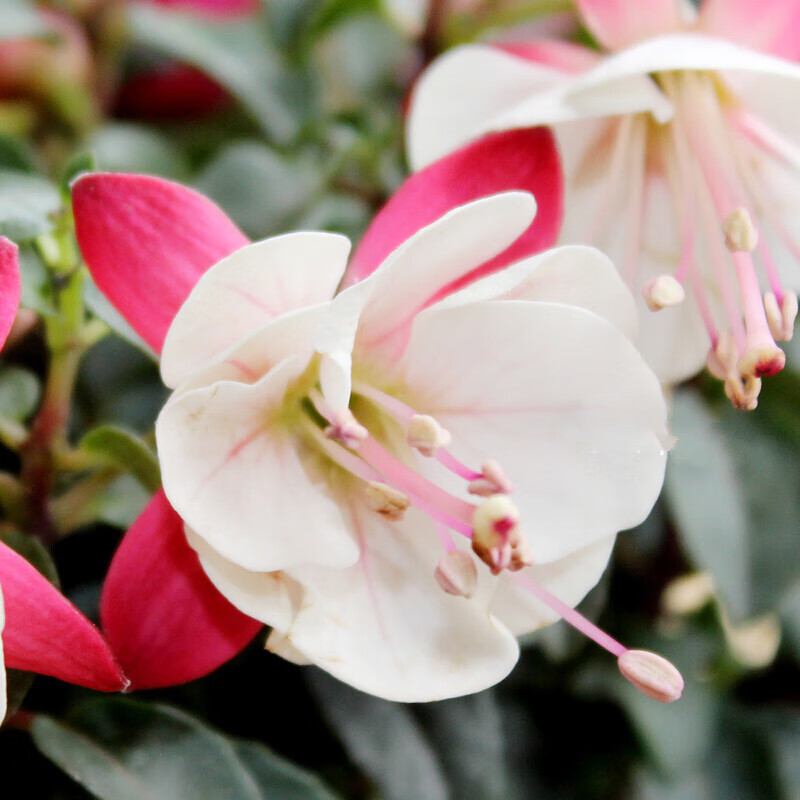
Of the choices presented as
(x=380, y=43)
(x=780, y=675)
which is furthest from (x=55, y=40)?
(x=780, y=675)

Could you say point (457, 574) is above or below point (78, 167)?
below

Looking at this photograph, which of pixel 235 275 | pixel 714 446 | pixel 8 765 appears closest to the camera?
pixel 235 275

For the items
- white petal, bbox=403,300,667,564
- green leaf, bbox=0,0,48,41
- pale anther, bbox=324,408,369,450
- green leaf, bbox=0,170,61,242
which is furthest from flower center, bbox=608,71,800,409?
green leaf, bbox=0,0,48,41

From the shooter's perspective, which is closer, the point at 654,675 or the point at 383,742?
the point at 654,675

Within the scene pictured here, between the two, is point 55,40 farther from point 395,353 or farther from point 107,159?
point 395,353

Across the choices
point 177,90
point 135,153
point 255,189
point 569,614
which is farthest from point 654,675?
point 177,90

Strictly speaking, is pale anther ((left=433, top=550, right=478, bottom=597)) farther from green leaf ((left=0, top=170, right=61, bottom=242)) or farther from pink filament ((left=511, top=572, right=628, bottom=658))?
green leaf ((left=0, top=170, right=61, bottom=242))

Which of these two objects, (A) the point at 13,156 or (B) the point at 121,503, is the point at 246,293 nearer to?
(B) the point at 121,503
